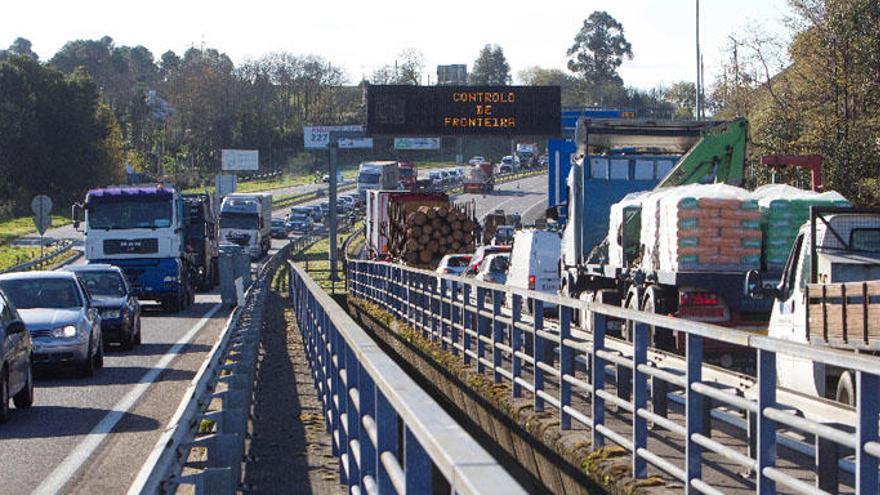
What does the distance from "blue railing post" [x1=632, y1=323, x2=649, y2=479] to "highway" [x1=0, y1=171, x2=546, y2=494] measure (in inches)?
168

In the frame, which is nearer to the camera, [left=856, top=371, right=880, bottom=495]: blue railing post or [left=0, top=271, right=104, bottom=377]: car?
[left=856, top=371, right=880, bottom=495]: blue railing post

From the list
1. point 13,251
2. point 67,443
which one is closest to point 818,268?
point 67,443

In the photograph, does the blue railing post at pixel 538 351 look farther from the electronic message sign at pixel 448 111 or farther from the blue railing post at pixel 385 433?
the electronic message sign at pixel 448 111

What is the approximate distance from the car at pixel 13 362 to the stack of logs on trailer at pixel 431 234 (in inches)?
1365

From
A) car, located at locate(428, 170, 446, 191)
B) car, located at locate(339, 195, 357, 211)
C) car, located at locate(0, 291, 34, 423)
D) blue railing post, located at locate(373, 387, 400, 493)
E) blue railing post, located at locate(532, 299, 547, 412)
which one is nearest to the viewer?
blue railing post, located at locate(373, 387, 400, 493)

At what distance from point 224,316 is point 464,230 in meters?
15.6

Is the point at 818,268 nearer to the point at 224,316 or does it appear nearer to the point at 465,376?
the point at 465,376

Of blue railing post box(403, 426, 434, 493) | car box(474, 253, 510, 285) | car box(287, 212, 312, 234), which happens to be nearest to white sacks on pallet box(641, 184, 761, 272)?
car box(474, 253, 510, 285)

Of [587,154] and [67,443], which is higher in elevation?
[587,154]

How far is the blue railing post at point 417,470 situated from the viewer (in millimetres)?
5301

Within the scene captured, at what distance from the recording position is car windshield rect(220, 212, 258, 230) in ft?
257

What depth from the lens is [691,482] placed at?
8688 millimetres

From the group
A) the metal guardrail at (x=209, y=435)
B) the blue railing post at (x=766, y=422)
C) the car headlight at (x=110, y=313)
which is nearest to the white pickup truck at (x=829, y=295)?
the metal guardrail at (x=209, y=435)

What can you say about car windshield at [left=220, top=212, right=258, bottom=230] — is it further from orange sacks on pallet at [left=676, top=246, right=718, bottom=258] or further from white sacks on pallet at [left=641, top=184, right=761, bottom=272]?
orange sacks on pallet at [left=676, top=246, right=718, bottom=258]
